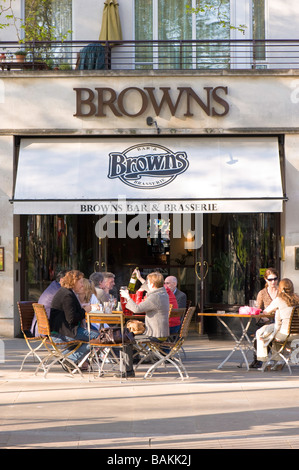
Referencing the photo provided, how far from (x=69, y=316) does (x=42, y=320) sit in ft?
1.17

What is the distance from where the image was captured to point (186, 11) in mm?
16391

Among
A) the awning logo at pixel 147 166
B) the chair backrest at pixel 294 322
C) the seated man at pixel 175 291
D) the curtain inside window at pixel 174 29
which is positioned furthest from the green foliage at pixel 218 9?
the chair backrest at pixel 294 322

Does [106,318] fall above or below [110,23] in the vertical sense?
below

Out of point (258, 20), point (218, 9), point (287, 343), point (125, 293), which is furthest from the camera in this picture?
point (218, 9)

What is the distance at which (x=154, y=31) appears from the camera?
646 inches

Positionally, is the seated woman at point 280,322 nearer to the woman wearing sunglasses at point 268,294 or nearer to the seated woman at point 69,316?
the woman wearing sunglasses at point 268,294

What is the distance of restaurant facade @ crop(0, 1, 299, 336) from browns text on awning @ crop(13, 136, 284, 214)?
0.07 feet

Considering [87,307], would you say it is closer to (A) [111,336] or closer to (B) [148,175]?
(A) [111,336]

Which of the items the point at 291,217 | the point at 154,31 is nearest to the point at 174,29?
the point at 154,31

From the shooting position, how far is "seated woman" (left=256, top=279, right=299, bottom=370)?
427 inches

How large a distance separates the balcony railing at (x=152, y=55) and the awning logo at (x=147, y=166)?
187 centimetres

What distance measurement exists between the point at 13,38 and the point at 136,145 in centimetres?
359

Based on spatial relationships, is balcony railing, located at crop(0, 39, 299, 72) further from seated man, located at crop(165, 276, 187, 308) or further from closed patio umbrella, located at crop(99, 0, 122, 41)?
seated man, located at crop(165, 276, 187, 308)

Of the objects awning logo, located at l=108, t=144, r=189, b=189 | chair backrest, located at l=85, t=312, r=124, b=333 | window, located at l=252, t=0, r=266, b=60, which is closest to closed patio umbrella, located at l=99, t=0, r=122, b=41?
awning logo, located at l=108, t=144, r=189, b=189
